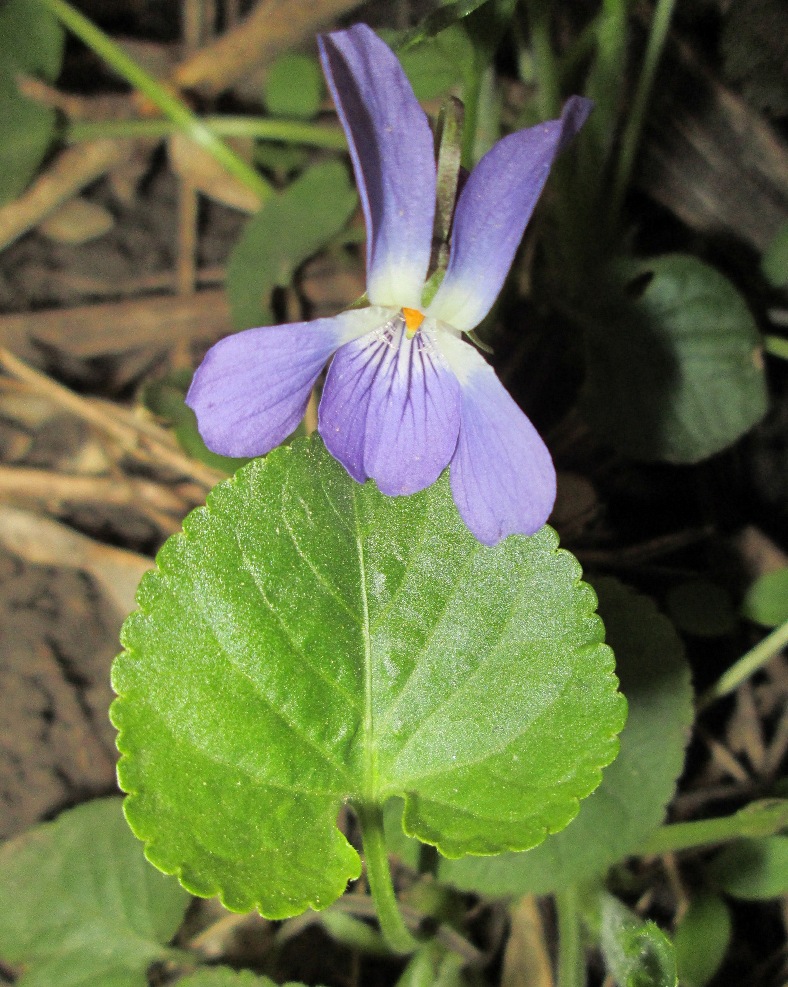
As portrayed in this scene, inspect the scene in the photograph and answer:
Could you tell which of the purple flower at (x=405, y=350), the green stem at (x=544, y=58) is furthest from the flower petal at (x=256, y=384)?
the green stem at (x=544, y=58)

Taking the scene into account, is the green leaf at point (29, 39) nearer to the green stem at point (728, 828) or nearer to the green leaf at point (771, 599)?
the green leaf at point (771, 599)

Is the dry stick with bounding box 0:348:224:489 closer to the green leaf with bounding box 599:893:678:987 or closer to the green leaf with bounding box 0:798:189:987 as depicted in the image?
the green leaf with bounding box 0:798:189:987

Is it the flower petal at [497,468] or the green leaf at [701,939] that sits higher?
the flower petal at [497,468]

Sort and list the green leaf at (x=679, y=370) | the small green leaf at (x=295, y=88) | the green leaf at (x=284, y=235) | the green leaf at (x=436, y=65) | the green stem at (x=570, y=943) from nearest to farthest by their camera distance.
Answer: the green leaf at (x=436, y=65), the green stem at (x=570, y=943), the green leaf at (x=679, y=370), the green leaf at (x=284, y=235), the small green leaf at (x=295, y=88)

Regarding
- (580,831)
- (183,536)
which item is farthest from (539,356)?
(183,536)

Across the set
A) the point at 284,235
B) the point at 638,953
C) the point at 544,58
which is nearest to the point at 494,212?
the point at 544,58

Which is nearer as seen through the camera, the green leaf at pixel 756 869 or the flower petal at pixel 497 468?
the flower petal at pixel 497 468

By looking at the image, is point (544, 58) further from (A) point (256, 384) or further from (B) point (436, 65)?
(A) point (256, 384)
